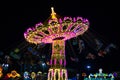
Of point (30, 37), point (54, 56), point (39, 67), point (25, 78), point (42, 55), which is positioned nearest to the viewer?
point (54, 56)

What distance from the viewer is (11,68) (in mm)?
48438

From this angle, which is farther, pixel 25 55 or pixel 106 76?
pixel 25 55

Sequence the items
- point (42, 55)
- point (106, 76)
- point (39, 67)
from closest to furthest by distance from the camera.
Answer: point (106, 76)
point (42, 55)
point (39, 67)

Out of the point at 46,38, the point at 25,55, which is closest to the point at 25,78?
the point at 25,55

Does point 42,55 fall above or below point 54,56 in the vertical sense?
above

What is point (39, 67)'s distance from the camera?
158ft

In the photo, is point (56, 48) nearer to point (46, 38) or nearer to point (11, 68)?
point (46, 38)

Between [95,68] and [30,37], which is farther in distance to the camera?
[95,68]

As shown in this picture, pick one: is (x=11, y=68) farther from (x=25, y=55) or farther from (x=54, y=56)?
(x=54, y=56)

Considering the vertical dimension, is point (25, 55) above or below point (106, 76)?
above

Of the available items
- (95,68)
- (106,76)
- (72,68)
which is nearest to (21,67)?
(72,68)

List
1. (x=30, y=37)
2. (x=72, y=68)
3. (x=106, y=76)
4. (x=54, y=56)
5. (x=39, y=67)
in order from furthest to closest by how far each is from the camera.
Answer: (x=72, y=68) → (x=39, y=67) → (x=106, y=76) → (x=30, y=37) → (x=54, y=56)

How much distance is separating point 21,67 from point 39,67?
306cm

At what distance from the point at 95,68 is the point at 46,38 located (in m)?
27.4
